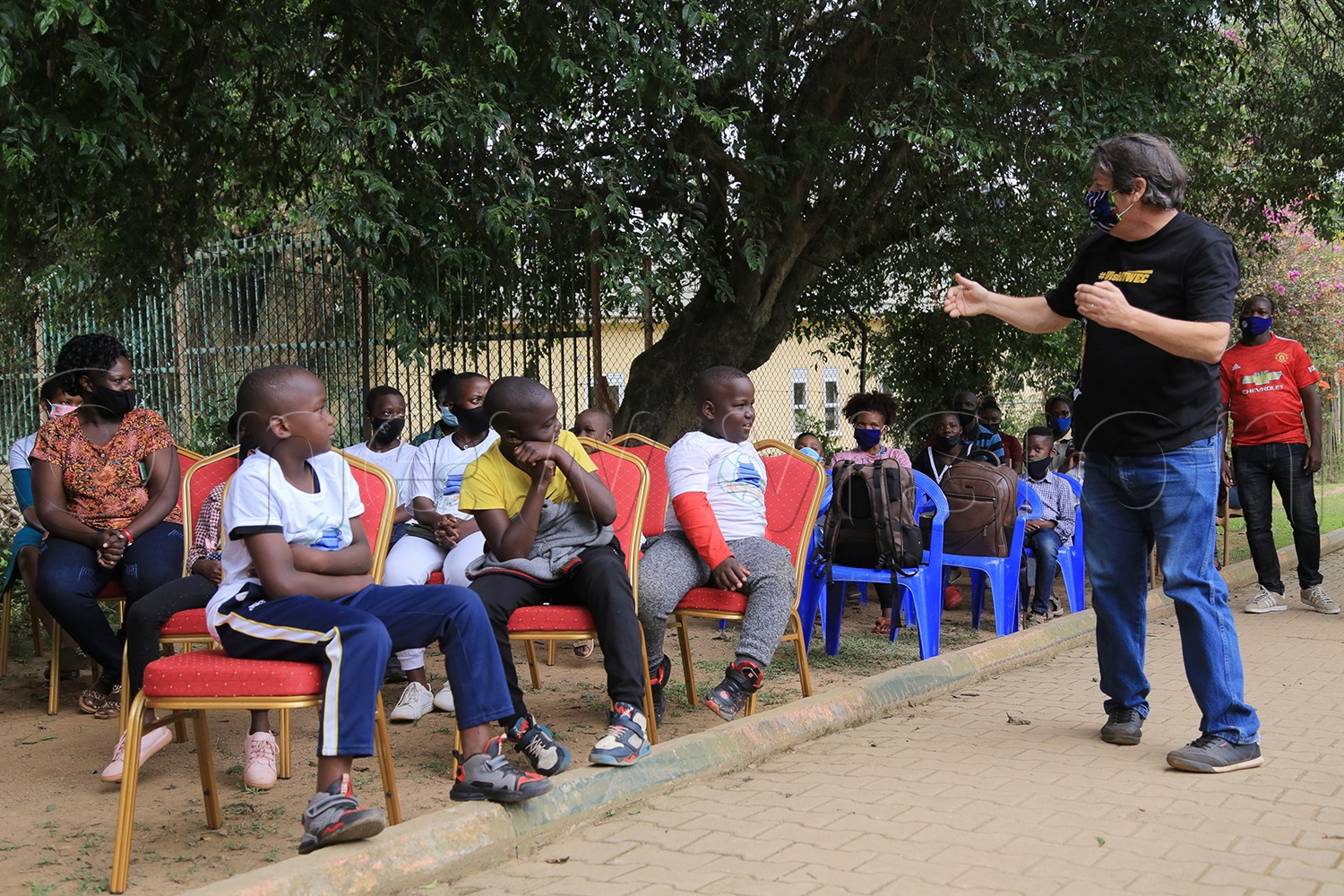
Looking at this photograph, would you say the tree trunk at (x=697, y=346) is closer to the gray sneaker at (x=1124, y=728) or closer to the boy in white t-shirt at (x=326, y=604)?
the gray sneaker at (x=1124, y=728)

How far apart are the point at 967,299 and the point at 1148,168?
0.83m

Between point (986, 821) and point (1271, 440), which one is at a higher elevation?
point (1271, 440)

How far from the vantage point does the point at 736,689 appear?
4.96m

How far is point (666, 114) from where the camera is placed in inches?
303

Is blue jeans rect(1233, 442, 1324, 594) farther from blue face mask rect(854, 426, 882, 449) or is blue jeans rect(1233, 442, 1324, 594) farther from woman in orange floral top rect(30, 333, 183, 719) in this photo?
woman in orange floral top rect(30, 333, 183, 719)

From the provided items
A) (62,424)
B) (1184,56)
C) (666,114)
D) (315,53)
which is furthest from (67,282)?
(1184,56)

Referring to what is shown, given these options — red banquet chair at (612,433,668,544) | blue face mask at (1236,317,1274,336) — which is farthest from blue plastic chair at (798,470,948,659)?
blue face mask at (1236,317,1274,336)

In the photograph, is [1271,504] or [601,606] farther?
[1271,504]

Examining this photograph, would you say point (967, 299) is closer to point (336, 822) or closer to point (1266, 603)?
point (336, 822)

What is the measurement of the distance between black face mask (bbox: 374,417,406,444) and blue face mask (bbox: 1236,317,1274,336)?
574cm

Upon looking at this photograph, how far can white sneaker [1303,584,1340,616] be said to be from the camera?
849 cm

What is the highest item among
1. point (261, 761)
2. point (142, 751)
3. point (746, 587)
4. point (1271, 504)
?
point (746, 587)

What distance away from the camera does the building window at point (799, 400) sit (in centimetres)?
1609

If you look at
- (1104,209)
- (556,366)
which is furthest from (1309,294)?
(1104,209)
